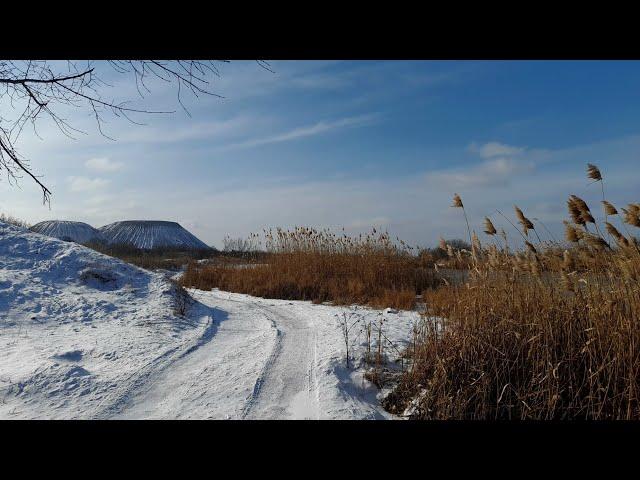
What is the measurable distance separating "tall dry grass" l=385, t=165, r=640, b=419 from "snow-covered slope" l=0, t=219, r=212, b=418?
2.45m

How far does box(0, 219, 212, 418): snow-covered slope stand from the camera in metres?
3.42

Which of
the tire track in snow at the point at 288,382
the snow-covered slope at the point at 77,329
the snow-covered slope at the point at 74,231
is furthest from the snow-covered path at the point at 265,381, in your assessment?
the snow-covered slope at the point at 74,231

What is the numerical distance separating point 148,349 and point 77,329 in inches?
45.9

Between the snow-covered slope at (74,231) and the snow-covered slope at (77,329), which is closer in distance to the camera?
the snow-covered slope at (77,329)

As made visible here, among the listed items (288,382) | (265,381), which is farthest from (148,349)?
(288,382)

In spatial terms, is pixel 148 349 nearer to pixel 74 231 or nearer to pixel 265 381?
pixel 265 381

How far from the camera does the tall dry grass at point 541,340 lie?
10.5 feet

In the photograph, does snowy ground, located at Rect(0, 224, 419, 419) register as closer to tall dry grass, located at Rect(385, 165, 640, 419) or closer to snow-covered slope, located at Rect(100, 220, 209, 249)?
tall dry grass, located at Rect(385, 165, 640, 419)

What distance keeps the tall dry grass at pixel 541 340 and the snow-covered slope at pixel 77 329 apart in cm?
245

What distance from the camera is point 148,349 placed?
15.2 ft

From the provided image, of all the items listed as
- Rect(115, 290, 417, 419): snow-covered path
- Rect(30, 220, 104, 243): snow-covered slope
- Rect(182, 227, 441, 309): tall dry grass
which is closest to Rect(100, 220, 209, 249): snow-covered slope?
Rect(30, 220, 104, 243): snow-covered slope

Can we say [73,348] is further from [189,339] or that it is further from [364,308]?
[364,308]

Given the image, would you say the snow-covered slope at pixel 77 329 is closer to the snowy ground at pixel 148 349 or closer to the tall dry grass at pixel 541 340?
the snowy ground at pixel 148 349

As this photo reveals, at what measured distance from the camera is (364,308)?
732cm
